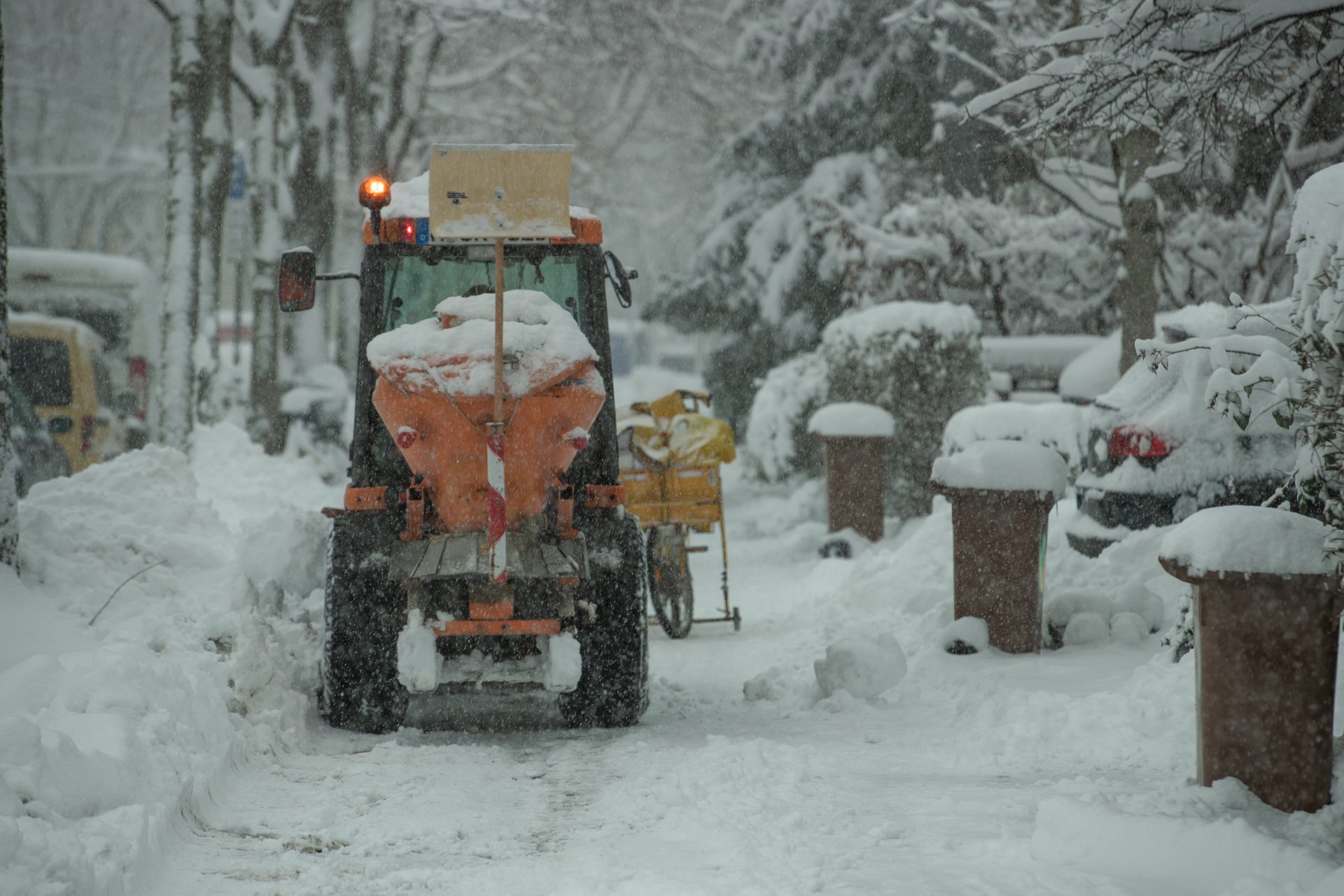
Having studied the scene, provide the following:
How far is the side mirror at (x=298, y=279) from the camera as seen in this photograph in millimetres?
6289

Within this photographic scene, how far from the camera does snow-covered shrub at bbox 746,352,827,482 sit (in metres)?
15.4

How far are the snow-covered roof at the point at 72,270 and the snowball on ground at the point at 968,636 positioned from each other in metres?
16.4

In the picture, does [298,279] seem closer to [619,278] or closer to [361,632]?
[619,278]

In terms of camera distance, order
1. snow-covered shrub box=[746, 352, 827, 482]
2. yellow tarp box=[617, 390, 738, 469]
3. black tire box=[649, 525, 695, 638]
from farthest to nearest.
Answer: snow-covered shrub box=[746, 352, 827, 482], yellow tarp box=[617, 390, 738, 469], black tire box=[649, 525, 695, 638]

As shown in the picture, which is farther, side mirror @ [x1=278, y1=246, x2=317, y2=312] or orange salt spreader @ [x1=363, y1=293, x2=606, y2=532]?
side mirror @ [x1=278, y1=246, x2=317, y2=312]

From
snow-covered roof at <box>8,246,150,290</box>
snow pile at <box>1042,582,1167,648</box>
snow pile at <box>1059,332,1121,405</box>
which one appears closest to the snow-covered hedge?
snow pile at <box>1059,332,1121,405</box>

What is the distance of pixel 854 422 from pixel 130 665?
848 cm

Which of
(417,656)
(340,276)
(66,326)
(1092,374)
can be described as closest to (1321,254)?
(417,656)

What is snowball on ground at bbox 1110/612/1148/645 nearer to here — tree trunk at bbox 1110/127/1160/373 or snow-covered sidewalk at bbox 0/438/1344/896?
snow-covered sidewalk at bbox 0/438/1344/896

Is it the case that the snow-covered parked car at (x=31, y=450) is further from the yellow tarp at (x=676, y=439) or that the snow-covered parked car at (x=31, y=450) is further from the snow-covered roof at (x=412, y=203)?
the snow-covered roof at (x=412, y=203)

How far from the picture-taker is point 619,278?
6.83m

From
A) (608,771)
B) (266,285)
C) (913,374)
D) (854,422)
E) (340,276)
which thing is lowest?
(608,771)

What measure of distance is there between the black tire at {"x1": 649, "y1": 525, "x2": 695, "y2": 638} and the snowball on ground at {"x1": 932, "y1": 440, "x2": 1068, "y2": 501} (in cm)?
251

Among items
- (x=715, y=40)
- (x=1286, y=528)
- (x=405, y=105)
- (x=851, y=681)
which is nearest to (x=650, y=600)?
(x=851, y=681)
